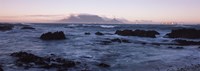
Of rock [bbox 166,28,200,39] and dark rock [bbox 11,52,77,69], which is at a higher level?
dark rock [bbox 11,52,77,69]

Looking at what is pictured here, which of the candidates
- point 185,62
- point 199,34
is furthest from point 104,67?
point 199,34

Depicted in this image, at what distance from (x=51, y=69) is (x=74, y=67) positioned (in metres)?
1.58

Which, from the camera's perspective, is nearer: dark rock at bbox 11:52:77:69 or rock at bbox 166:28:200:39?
dark rock at bbox 11:52:77:69

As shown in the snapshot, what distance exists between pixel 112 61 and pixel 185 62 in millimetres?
A: 4898

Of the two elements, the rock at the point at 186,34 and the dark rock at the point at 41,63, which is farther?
the rock at the point at 186,34

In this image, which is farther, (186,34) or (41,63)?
(186,34)

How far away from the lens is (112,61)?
69.2ft

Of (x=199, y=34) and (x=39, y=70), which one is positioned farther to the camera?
(x=199, y=34)

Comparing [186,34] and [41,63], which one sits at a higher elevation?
[41,63]

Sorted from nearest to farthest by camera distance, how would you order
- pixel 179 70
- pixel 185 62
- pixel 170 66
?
1. pixel 179 70
2. pixel 170 66
3. pixel 185 62

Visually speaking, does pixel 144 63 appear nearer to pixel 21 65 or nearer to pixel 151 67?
pixel 151 67

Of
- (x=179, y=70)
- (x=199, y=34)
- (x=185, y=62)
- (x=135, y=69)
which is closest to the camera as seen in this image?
(x=179, y=70)

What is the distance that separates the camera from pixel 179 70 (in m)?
16.5

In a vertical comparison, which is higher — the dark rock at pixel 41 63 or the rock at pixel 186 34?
the dark rock at pixel 41 63
